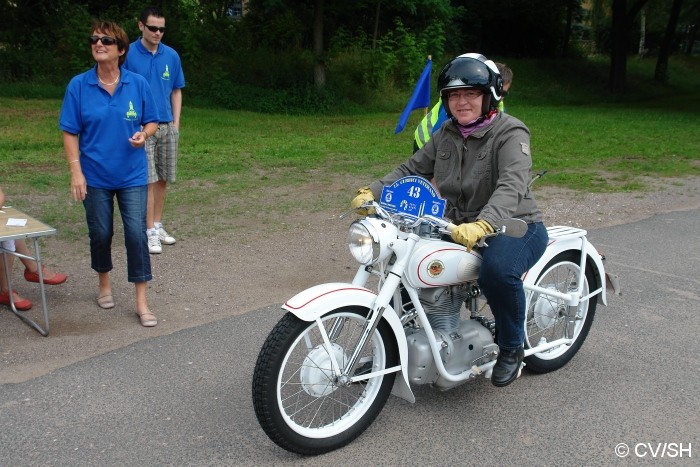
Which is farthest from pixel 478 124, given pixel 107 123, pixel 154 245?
pixel 154 245

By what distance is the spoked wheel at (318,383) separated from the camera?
10.2ft

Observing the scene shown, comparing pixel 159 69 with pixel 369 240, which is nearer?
pixel 369 240

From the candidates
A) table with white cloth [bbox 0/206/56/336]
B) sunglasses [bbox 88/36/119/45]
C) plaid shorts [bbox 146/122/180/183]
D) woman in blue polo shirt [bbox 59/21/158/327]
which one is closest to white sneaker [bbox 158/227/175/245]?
plaid shorts [bbox 146/122/180/183]

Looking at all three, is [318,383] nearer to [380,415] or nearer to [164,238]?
[380,415]

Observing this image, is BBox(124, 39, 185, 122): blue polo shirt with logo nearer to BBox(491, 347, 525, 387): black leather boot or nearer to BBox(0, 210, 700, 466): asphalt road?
BBox(0, 210, 700, 466): asphalt road

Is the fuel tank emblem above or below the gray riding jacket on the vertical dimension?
below

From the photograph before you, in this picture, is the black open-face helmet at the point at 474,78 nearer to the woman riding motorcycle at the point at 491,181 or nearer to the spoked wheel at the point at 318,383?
the woman riding motorcycle at the point at 491,181

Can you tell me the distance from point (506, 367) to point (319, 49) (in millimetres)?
19533

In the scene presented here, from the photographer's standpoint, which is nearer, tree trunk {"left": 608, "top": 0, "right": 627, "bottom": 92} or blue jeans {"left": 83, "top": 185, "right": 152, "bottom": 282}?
blue jeans {"left": 83, "top": 185, "right": 152, "bottom": 282}

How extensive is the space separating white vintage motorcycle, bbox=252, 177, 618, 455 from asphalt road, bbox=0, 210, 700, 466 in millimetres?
209

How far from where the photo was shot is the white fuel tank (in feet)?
11.1

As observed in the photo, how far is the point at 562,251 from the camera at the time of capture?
4156 millimetres

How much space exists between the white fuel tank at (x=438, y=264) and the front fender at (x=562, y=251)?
1.95ft

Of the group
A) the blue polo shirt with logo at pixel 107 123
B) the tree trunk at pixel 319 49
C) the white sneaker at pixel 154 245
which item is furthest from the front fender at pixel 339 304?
the tree trunk at pixel 319 49
